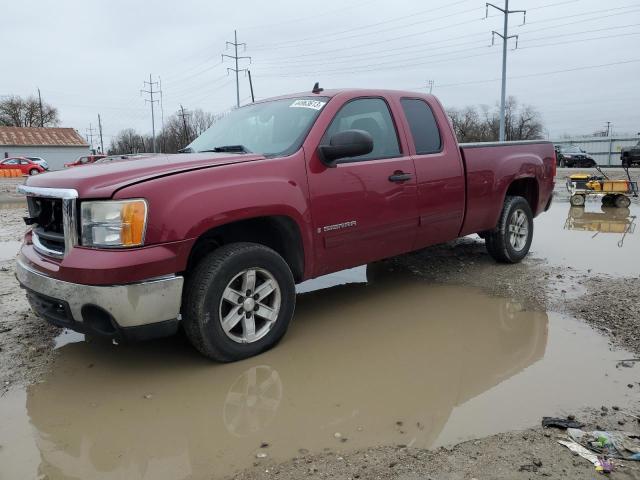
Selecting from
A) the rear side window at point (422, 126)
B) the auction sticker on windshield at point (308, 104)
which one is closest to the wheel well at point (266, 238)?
the auction sticker on windshield at point (308, 104)

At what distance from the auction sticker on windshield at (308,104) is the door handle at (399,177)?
0.83m

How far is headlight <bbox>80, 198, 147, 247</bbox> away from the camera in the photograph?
2992mm

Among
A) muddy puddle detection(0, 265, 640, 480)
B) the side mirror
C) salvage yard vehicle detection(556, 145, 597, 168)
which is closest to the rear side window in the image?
the side mirror

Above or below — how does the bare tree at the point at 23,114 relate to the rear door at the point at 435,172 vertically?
above

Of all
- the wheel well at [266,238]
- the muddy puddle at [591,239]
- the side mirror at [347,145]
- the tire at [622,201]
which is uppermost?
the side mirror at [347,145]

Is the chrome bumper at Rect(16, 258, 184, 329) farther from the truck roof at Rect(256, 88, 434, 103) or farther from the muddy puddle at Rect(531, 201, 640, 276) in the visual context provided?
the muddy puddle at Rect(531, 201, 640, 276)

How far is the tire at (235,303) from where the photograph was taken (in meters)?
3.25

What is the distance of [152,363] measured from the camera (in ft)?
11.8

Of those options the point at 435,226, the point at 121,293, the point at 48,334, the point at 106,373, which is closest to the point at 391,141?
the point at 435,226

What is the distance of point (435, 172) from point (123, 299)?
3014mm

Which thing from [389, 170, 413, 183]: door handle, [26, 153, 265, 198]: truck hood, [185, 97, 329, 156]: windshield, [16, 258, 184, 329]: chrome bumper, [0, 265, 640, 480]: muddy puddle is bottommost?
[0, 265, 640, 480]: muddy puddle

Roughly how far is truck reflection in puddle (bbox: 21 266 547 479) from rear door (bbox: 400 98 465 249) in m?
0.84

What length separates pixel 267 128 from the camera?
14.0ft

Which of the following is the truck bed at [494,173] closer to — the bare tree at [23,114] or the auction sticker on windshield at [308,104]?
the auction sticker on windshield at [308,104]
